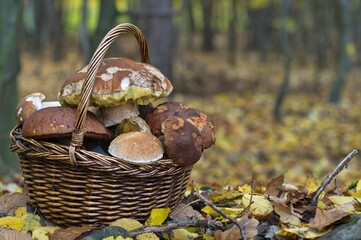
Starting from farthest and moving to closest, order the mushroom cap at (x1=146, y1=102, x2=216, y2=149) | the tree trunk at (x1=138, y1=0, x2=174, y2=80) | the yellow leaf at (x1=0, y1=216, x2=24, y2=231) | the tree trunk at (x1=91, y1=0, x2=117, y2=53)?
1. the tree trunk at (x1=138, y1=0, x2=174, y2=80)
2. the tree trunk at (x1=91, y1=0, x2=117, y2=53)
3. the mushroom cap at (x1=146, y1=102, x2=216, y2=149)
4. the yellow leaf at (x1=0, y1=216, x2=24, y2=231)

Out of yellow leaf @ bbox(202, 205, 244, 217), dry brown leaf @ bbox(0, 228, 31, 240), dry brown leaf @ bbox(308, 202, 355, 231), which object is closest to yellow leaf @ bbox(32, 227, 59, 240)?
dry brown leaf @ bbox(0, 228, 31, 240)

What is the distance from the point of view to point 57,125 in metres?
2.23

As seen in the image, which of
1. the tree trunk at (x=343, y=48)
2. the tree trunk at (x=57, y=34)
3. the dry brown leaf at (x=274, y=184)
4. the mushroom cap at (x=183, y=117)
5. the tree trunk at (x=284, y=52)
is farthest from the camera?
the tree trunk at (x=57, y=34)

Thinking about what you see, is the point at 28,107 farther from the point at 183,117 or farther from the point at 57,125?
the point at 183,117

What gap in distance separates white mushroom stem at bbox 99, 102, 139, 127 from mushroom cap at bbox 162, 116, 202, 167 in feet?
0.69

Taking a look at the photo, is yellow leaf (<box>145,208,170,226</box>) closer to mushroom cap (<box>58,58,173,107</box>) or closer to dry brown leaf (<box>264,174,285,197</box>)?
mushroom cap (<box>58,58,173,107</box>)

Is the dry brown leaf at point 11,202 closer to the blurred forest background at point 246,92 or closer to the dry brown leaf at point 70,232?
the dry brown leaf at point 70,232

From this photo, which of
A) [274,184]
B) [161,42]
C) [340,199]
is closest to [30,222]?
[274,184]

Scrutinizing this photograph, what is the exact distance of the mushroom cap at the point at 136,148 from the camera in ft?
7.14

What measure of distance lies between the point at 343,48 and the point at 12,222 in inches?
381

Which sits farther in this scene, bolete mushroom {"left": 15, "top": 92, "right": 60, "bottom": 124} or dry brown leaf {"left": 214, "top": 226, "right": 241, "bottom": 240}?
bolete mushroom {"left": 15, "top": 92, "right": 60, "bottom": 124}

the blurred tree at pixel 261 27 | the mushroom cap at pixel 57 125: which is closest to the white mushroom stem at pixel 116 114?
the mushroom cap at pixel 57 125

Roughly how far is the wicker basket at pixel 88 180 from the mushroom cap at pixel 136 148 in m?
0.03

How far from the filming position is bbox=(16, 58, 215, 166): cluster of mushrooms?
223cm
